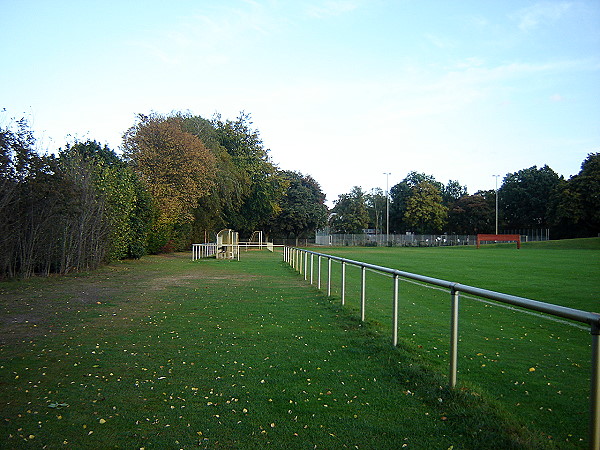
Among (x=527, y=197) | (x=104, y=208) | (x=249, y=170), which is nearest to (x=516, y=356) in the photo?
(x=104, y=208)

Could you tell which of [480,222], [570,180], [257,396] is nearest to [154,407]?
[257,396]

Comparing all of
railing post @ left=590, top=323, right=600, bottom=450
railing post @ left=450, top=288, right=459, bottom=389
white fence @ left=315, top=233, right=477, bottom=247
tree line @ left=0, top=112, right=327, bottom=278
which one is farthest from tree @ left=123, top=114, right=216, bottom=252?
white fence @ left=315, top=233, right=477, bottom=247

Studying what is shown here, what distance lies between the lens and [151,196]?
28359 mm

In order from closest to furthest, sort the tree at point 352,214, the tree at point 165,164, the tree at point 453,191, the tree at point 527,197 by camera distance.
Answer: the tree at point 165,164
the tree at point 527,197
the tree at point 352,214
the tree at point 453,191

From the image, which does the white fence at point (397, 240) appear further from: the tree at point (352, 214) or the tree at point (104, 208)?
the tree at point (104, 208)

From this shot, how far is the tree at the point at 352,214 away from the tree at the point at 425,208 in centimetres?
705

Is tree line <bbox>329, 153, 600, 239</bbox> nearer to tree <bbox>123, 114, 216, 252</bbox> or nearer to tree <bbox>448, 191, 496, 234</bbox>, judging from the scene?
tree <bbox>448, 191, 496, 234</bbox>

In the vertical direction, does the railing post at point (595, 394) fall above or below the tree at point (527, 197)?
below

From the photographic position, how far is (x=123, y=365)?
584 centimetres

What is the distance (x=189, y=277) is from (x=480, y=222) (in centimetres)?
7419

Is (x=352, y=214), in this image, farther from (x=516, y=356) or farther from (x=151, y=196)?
(x=516, y=356)

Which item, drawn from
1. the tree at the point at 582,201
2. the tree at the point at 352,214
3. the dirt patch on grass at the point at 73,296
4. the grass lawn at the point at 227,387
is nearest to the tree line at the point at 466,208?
the tree at the point at 352,214

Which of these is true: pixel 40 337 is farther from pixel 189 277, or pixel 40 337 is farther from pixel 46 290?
pixel 189 277

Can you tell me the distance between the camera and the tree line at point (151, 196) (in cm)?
1533
